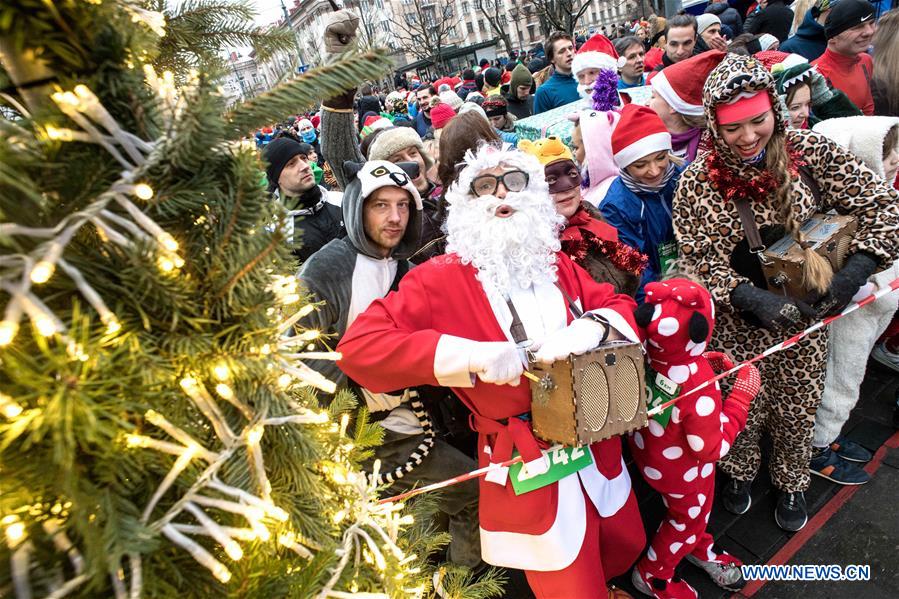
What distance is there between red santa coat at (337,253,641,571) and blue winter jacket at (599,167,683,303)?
2.67 ft

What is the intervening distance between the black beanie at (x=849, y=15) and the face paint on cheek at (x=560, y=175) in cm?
305

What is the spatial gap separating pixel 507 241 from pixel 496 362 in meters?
0.55

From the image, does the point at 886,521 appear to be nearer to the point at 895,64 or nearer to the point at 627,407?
the point at 627,407

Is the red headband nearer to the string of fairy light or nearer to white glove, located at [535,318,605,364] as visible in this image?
white glove, located at [535,318,605,364]

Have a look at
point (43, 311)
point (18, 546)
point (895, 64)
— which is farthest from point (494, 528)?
point (895, 64)

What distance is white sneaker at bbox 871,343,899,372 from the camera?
12.3 feet

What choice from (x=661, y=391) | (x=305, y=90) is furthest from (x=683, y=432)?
(x=305, y=90)

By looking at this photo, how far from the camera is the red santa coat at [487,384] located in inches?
77.4

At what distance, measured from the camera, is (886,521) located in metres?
2.74

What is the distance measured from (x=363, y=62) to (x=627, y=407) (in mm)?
1533

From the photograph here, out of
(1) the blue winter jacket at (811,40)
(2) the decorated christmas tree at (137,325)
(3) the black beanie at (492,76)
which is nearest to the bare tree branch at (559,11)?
(3) the black beanie at (492,76)

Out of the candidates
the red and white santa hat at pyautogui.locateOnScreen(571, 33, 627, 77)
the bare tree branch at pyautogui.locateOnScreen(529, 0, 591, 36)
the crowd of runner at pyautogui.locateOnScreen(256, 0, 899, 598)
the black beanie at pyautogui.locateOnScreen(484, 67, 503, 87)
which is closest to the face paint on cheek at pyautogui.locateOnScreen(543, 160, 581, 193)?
the crowd of runner at pyautogui.locateOnScreen(256, 0, 899, 598)

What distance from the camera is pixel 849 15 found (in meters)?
3.80

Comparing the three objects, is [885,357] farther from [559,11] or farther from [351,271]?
[559,11]
